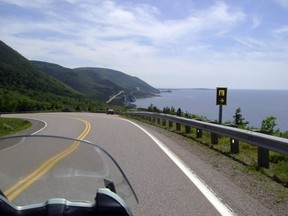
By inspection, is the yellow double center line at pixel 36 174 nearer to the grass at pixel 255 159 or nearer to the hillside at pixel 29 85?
the grass at pixel 255 159

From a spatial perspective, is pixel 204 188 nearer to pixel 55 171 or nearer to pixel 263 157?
pixel 263 157

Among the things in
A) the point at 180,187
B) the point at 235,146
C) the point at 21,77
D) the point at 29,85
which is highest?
the point at 21,77

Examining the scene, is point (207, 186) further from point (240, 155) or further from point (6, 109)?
point (6, 109)

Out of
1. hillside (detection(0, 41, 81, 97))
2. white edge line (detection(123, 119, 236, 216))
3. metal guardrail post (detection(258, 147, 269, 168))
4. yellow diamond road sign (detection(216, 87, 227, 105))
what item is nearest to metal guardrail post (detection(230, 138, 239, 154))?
white edge line (detection(123, 119, 236, 216))

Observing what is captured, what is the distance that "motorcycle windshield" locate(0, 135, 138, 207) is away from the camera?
388 cm

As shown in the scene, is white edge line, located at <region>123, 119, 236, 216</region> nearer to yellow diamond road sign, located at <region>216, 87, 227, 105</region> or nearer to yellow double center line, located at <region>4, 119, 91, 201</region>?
yellow double center line, located at <region>4, 119, 91, 201</region>

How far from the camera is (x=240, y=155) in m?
12.5

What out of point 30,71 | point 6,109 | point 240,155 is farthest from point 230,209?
point 30,71

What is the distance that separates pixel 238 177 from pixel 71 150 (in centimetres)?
570

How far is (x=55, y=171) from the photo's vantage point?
161 inches

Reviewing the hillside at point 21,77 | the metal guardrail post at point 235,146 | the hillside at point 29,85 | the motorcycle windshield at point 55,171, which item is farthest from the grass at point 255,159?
the hillside at point 21,77

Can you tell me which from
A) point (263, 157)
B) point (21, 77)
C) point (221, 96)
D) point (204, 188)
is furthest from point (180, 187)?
point (21, 77)

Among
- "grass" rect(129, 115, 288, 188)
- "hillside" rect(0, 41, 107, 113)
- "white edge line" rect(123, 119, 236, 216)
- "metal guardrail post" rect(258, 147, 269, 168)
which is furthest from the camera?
"hillside" rect(0, 41, 107, 113)

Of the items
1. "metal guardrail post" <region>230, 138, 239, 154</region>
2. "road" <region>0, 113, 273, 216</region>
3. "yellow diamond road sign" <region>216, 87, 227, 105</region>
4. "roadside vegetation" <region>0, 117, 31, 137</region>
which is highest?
"yellow diamond road sign" <region>216, 87, 227, 105</region>
